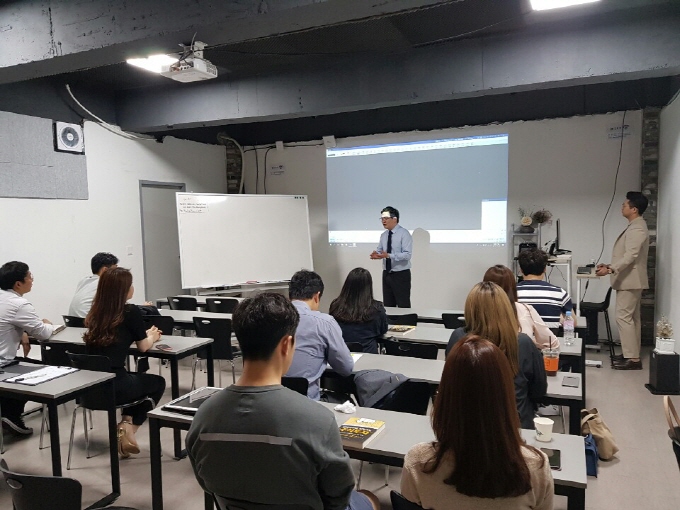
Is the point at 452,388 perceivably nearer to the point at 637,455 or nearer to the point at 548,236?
the point at 637,455

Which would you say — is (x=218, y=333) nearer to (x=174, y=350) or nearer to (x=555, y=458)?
(x=174, y=350)

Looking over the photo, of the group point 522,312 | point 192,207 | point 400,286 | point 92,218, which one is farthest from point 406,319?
point 92,218

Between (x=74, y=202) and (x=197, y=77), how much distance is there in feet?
7.76

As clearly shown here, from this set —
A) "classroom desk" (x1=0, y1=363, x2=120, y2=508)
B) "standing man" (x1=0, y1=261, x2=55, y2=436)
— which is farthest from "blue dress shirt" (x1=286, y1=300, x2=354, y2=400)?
"standing man" (x1=0, y1=261, x2=55, y2=436)

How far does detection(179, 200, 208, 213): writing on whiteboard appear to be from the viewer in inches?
243

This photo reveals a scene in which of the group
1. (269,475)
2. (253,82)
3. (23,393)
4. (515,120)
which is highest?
(253,82)

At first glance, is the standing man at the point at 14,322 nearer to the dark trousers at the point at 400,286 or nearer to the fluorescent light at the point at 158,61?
the fluorescent light at the point at 158,61

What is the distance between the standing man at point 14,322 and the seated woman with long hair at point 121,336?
1.94 ft

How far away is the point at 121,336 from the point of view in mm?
3086

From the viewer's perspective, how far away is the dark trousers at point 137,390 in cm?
307

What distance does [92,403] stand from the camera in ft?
9.57

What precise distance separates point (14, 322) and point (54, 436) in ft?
3.88

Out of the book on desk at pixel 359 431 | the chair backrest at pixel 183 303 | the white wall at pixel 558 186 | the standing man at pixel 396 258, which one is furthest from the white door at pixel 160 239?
the book on desk at pixel 359 431

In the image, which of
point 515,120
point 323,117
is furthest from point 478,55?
point 323,117
